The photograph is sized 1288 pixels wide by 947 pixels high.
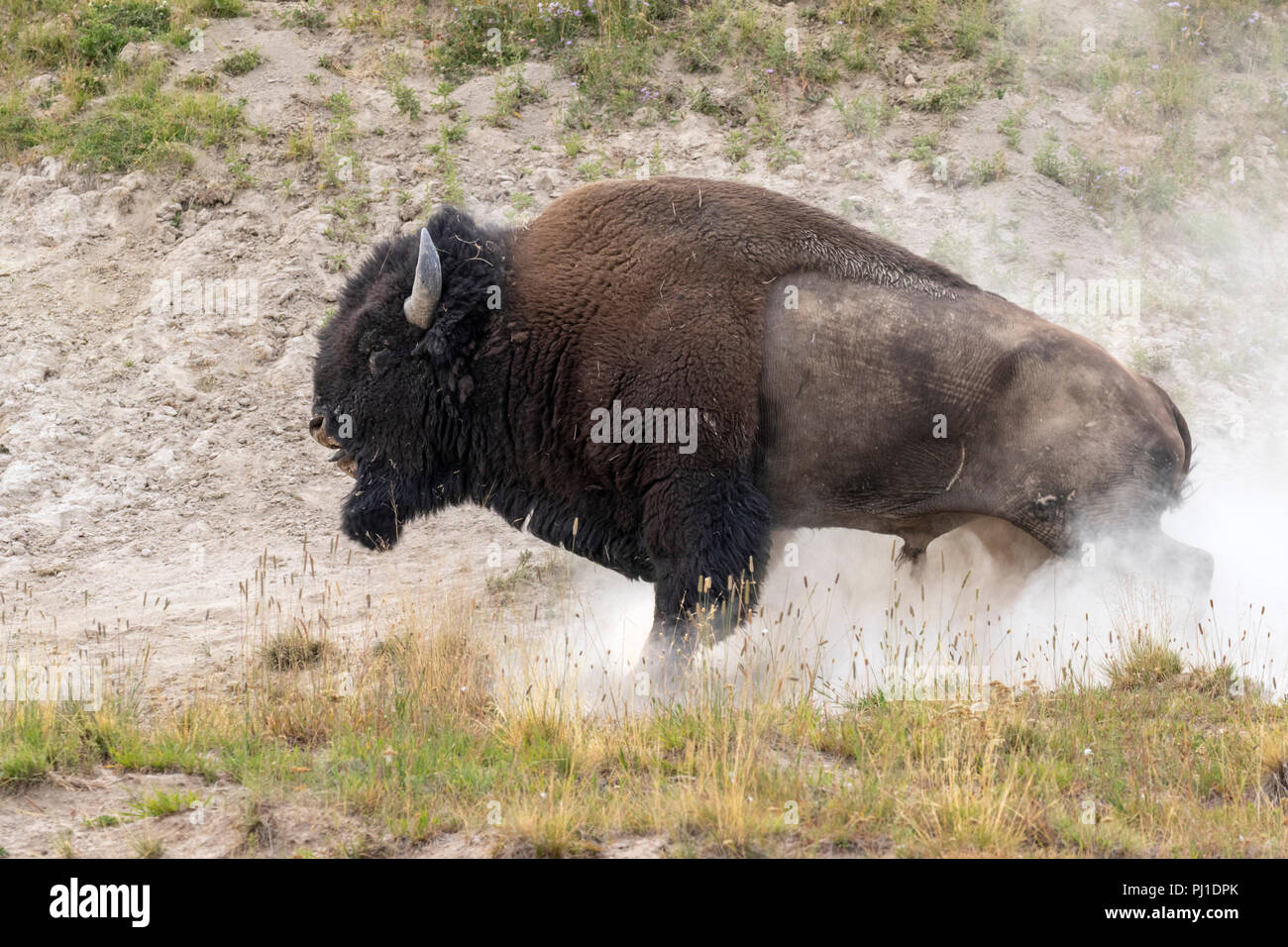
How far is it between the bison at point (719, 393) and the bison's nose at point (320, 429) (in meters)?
0.05

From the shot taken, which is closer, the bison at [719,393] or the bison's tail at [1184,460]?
the bison at [719,393]

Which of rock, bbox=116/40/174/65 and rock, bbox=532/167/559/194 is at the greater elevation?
rock, bbox=116/40/174/65

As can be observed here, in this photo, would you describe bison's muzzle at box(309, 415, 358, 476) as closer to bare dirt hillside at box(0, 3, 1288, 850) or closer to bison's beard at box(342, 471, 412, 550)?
bison's beard at box(342, 471, 412, 550)

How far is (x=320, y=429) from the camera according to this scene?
7.12 meters

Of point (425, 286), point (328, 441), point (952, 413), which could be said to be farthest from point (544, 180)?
point (952, 413)

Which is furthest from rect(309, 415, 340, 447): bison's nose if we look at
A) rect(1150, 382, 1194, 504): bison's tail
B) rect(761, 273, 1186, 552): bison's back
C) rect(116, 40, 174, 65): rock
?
rect(116, 40, 174, 65): rock

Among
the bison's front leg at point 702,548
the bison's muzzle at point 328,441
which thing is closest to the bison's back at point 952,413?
the bison's front leg at point 702,548

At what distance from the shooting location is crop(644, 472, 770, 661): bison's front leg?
20.9 feet

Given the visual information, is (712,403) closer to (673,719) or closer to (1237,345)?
(673,719)

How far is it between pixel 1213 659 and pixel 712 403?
292 centimetres

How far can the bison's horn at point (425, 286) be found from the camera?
658 centimetres

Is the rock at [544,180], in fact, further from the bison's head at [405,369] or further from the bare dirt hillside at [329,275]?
the bison's head at [405,369]

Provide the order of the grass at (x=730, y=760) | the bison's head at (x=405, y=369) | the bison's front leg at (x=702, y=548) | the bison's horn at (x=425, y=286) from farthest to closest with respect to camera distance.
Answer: the bison's head at (x=405, y=369) < the bison's horn at (x=425, y=286) < the bison's front leg at (x=702, y=548) < the grass at (x=730, y=760)
